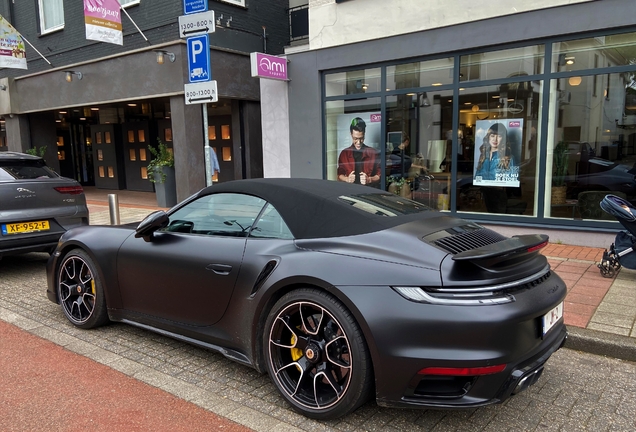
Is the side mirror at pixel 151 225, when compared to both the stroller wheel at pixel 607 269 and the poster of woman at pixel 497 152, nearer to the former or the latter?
the stroller wheel at pixel 607 269

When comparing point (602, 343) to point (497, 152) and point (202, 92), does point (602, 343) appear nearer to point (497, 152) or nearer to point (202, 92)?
point (497, 152)

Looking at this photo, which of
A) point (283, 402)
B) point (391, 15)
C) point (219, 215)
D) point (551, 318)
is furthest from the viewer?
point (391, 15)

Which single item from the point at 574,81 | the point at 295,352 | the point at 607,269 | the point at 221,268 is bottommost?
the point at 607,269

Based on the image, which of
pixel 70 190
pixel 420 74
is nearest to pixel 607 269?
pixel 420 74

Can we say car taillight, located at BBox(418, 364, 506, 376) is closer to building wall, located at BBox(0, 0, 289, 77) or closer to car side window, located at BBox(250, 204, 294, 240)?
car side window, located at BBox(250, 204, 294, 240)

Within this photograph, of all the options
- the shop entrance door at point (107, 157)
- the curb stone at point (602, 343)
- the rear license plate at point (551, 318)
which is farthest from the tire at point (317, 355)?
the shop entrance door at point (107, 157)

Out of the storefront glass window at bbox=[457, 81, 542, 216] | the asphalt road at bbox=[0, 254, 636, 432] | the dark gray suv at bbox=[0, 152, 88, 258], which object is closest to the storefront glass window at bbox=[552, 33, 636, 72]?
the storefront glass window at bbox=[457, 81, 542, 216]

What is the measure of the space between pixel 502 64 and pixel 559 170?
1.98 meters

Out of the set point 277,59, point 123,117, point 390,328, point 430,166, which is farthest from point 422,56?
point 123,117

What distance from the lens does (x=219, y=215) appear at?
3.66 m

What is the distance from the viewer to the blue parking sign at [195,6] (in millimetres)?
6305

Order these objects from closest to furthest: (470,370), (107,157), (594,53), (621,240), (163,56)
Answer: (470,370) < (621,240) < (594,53) < (163,56) < (107,157)

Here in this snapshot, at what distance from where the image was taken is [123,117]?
17.7 meters

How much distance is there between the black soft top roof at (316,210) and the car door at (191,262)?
0.42ft
